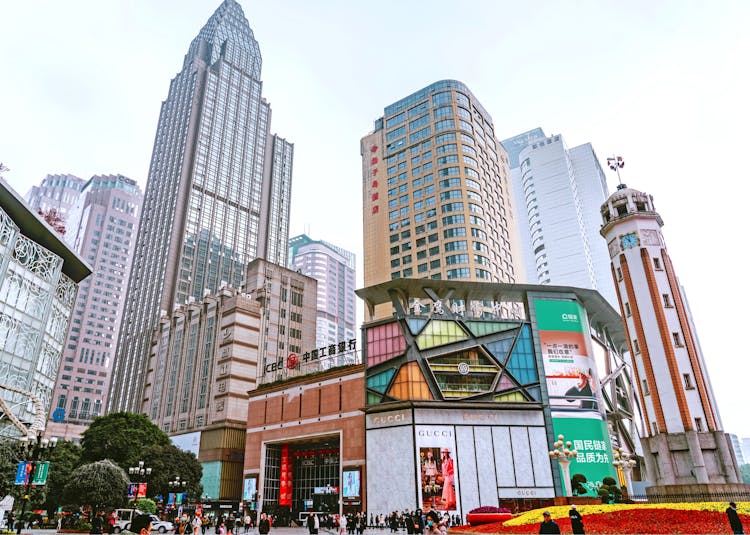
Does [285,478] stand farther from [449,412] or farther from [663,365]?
[663,365]

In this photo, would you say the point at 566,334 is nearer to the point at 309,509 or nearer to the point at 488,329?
the point at 488,329

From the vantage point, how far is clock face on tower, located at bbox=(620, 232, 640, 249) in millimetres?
39900

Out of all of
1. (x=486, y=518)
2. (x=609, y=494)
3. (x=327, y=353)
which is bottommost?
(x=486, y=518)

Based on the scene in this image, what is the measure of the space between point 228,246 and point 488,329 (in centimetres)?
9652

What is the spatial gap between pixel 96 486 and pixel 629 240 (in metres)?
41.6

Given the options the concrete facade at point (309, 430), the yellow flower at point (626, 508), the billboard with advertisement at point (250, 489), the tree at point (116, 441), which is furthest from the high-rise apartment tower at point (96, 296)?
the yellow flower at point (626, 508)

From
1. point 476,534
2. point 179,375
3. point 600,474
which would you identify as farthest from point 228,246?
point 476,534

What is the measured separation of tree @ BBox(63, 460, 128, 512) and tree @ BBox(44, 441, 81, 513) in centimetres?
1136

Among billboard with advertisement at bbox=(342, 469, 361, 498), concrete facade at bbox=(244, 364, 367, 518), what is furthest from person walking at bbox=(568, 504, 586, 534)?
billboard with advertisement at bbox=(342, 469, 361, 498)

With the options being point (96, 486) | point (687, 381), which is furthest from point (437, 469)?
point (96, 486)

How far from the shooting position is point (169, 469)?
58.3 metres

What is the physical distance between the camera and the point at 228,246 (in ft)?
449

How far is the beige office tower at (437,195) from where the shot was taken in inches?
3487

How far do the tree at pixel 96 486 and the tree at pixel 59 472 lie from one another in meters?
11.4
